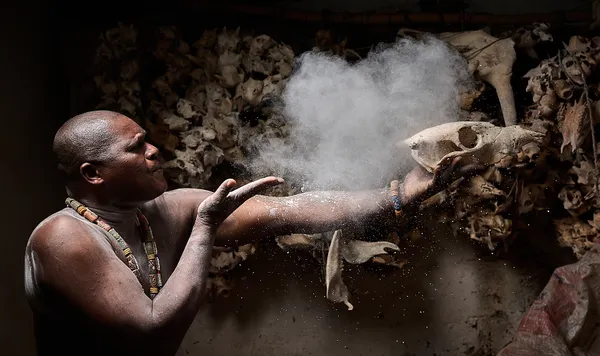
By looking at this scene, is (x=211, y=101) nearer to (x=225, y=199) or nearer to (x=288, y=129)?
(x=288, y=129)

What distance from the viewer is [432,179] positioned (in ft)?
6.93

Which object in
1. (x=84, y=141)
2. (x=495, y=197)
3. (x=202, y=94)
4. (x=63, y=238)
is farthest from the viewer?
(x=202, y=94)

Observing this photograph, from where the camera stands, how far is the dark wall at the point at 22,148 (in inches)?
113

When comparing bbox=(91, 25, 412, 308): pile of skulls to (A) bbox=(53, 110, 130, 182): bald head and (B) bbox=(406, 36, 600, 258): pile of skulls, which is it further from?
(A) bbox=(53, 110, 130, 182): bald head

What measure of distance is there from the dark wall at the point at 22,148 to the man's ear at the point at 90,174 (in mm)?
1103

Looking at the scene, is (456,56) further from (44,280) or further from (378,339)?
(44,280)

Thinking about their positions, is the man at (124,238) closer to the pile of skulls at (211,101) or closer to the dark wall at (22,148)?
the pile of skulls at (211,101)

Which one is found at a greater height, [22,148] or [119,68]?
[119,68]

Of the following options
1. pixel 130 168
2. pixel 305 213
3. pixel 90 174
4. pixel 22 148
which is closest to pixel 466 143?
pixel 305 213

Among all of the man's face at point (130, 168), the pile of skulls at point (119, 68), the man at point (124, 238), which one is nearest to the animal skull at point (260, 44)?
the pile of skulls at point (119, 68)

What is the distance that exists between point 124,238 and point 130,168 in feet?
0.74

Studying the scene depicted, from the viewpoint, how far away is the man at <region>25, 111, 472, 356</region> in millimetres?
1795

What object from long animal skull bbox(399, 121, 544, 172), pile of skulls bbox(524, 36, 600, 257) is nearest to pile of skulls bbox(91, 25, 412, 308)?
pile of skulls bbox(524, 36, 600, 257)

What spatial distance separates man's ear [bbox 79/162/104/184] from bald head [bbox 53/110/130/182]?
16mm
